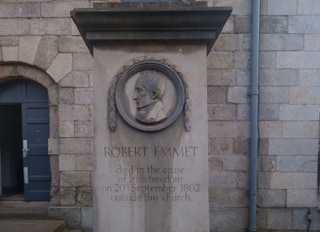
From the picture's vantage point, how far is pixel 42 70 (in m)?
4.47

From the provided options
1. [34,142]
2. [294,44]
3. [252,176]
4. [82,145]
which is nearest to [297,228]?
[252,176]

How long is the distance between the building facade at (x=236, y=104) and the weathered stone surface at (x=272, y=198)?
16 mm

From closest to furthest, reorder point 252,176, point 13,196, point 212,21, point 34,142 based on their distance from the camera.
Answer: point 212,21 → point 252,176 → point 34,142 → point 13,196

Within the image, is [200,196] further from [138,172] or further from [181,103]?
[181,103]

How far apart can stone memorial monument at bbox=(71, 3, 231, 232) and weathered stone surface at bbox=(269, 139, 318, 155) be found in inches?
95.3

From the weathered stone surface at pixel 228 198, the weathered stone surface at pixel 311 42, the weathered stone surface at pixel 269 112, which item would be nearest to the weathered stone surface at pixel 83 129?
the weathered stone surface at pixel 228 198

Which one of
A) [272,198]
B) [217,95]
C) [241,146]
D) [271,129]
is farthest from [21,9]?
[272,198]

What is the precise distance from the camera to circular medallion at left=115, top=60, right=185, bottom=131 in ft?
7.51

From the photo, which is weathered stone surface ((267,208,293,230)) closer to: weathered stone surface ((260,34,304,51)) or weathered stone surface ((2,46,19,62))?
weathered stone surface ((260,34,304,51))

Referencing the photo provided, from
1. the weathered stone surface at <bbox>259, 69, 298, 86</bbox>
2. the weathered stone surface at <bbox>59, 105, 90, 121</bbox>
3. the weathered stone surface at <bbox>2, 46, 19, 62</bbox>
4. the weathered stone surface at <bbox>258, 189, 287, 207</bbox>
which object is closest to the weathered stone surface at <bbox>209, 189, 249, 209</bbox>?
the weathered stone surface at <bbox>258, 189, 287, 207</bbox>

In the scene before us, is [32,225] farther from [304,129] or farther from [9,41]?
[304,129]

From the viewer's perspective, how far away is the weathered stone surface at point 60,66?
14.4 feet

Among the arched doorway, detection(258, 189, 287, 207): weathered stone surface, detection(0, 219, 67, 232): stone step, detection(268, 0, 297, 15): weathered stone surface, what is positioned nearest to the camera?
detection(0, 219, 67, 232): stone step

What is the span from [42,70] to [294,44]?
3.96 meters
